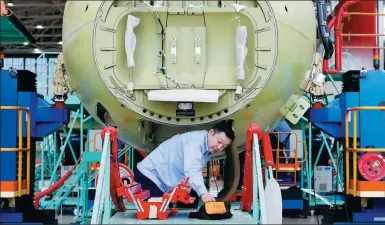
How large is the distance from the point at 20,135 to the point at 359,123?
348cm

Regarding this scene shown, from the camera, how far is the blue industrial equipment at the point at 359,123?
5875 mm

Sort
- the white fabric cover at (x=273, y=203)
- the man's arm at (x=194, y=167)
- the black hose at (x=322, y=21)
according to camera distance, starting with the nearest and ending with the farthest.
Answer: the white fabric cover at (x=273, y=203), the man's arm at (x=194, y=167), the black hose at (x=322, y=21)

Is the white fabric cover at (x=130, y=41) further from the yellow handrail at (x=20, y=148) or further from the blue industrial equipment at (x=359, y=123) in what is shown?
the blue industrial equipment at (x=359, y=123)

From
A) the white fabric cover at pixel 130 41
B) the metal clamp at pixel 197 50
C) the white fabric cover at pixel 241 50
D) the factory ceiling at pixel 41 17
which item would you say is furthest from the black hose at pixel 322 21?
the factory ceiling at pixel 41 17

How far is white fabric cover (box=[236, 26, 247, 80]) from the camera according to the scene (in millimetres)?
4289

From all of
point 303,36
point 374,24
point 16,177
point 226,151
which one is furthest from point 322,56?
point 374,24

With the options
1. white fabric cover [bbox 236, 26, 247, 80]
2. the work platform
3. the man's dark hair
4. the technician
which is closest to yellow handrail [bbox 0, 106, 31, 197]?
the technician

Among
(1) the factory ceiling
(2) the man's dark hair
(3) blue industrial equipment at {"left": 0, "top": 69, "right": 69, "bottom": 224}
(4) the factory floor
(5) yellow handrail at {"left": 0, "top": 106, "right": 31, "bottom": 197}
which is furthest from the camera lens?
(1) the factory ceiling

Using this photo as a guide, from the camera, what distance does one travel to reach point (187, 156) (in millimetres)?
4297

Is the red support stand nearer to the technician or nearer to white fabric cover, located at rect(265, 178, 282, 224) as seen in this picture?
the technician

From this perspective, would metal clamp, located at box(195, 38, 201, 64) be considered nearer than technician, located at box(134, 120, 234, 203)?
No

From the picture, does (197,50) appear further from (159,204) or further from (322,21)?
(322,21)

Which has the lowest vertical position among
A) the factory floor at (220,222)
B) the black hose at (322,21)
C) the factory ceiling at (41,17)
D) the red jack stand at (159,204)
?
the factory floor at (220,222)

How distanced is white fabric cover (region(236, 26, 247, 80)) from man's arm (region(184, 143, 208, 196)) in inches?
25.6
